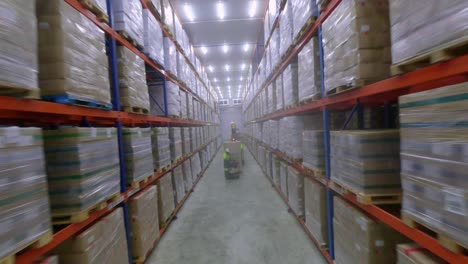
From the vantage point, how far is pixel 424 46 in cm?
143

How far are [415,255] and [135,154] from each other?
3.23 m

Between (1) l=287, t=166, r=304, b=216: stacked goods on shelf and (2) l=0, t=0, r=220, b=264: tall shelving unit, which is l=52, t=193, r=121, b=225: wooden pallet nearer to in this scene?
(2) l=0, t=0, r=220, b=264: tall shelving unit

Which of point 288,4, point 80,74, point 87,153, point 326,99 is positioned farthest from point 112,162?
point 288,4

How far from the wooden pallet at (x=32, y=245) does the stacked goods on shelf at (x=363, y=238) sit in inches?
→ 106

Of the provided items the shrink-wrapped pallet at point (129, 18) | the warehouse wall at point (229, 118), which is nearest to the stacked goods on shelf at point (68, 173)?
the shrink-wrapped pallet at point (129, 18)

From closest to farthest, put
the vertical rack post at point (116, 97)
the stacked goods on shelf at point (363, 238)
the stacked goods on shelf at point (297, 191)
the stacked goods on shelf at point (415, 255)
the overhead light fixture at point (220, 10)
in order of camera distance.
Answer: the stacked goods on shelf at point (415, 255)
the stacked goods on shelf at point (363, 238)
the vertical rack post at point (116, 97)
the stacked goods on shelf at point (297, 191)
the overhead light fixture at point (220, 10)

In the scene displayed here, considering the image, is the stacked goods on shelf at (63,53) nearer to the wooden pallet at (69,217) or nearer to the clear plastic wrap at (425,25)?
the wooden pallet at (69,217)

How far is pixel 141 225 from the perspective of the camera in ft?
10.5

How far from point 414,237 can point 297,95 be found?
3.07 metres

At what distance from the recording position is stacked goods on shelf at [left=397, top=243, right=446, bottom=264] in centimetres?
149

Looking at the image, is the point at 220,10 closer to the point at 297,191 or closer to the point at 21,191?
the point at 297,191

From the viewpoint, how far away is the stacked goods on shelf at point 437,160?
1.23 meters

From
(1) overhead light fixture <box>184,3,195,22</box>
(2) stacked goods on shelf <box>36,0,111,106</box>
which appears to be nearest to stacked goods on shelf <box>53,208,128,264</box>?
(2) stacked goods on shelf <box>36,0,111,106</box>

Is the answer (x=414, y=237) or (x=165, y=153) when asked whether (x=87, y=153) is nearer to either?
(x=165, y=153)
